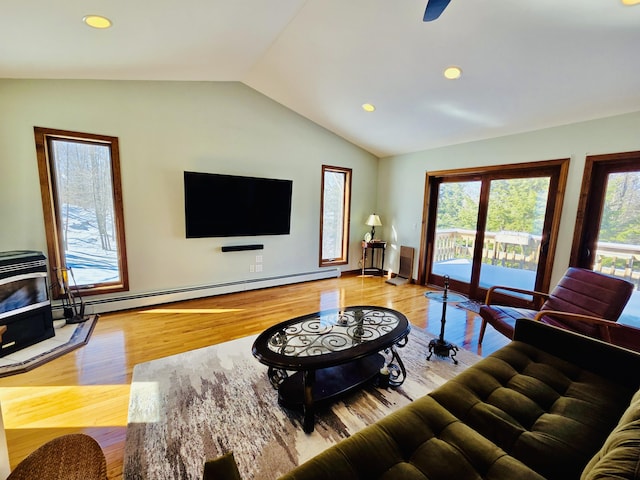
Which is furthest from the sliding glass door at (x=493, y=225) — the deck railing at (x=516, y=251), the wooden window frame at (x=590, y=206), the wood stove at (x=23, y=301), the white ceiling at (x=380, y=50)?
the wood stove at (x=23, y=301)

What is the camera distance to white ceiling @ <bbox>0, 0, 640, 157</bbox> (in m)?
2.10

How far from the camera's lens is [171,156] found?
12.4 ft

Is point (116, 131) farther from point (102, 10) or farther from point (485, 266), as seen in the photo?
point (485, 266)

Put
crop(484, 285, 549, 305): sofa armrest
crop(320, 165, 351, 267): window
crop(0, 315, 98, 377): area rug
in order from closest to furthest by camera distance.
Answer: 1. crop(0, 315, 98, 377): area rug
2. crop(484, 285, 549, 305): sofa armrest
3. crop(320, 165, 351, 267): window

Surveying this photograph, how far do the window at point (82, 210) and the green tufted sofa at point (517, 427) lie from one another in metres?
3.75

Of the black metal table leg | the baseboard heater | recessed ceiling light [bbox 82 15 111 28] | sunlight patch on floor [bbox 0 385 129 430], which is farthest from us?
the baseboard heater

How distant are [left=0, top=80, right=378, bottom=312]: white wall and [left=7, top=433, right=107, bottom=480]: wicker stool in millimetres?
2978

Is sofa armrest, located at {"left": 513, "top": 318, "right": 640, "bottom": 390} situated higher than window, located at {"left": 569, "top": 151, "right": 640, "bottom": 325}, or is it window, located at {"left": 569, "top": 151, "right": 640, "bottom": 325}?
window, located at {"left": 569, "top": 151, "right": 640, "bottom": 325}

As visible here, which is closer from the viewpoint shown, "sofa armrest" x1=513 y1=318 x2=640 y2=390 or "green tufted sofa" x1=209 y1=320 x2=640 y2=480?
"green tufted sofa" x1=209 y1=320 x2=640 y2=480

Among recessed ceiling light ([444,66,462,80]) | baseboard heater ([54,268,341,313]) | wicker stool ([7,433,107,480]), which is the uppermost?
recessed ceiling light ([444,66,462,80])

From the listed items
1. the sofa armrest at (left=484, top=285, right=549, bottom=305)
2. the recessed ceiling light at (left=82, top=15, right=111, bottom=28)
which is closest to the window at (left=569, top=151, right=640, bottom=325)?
the sofa armrest at (left=484, top=285, right=549, bottom=305)

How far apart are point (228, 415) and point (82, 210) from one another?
309 cm

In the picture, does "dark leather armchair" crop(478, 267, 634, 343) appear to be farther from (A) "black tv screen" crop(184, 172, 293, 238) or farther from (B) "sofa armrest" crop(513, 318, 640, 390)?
(A) "black tv screen" crop(184, 172, 293, 238)

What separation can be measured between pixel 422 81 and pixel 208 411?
3.68 m
